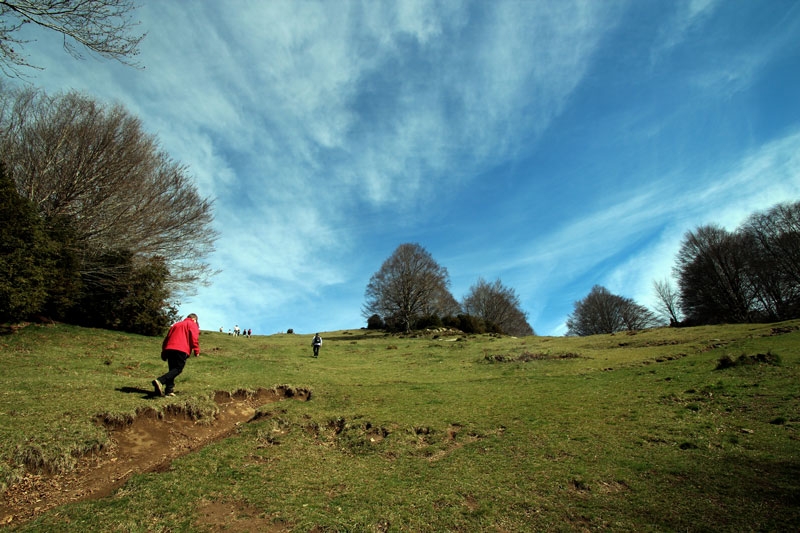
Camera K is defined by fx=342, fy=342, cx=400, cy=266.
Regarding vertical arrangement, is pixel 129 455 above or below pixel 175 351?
below

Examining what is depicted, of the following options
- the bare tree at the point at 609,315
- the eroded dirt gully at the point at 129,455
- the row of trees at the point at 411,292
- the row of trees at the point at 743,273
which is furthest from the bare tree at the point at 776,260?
the eroded dirt gully at the point at 129,455

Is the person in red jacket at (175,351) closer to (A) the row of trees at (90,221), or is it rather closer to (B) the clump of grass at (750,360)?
(A) the row of trees at (90,221)

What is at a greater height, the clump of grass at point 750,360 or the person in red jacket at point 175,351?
the clump of grass at point 750,360

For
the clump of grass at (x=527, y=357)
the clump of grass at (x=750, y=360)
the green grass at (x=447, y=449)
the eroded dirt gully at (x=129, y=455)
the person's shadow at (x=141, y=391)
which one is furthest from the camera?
the clump of grass at (x=527, y=357)

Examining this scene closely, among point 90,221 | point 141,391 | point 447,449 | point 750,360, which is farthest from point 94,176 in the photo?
point 750,360

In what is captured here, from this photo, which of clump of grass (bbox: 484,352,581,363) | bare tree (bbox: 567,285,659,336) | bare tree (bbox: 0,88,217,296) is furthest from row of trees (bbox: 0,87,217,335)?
bare tree (bbox: 567,285,659,336)

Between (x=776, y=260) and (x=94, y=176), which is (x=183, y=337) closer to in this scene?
(x=94, y=176)

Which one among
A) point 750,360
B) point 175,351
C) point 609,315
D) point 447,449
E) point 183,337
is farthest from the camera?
point 609,315

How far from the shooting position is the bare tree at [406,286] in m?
50.8

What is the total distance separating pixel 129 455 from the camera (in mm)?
7062

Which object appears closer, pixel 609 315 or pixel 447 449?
pixel 447 449

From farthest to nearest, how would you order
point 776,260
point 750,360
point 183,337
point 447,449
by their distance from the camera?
point 776,260
point 750,360
point 183,337
point 447,449

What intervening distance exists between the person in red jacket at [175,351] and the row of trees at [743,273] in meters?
52.3

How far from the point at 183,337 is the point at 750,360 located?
64.6ft
